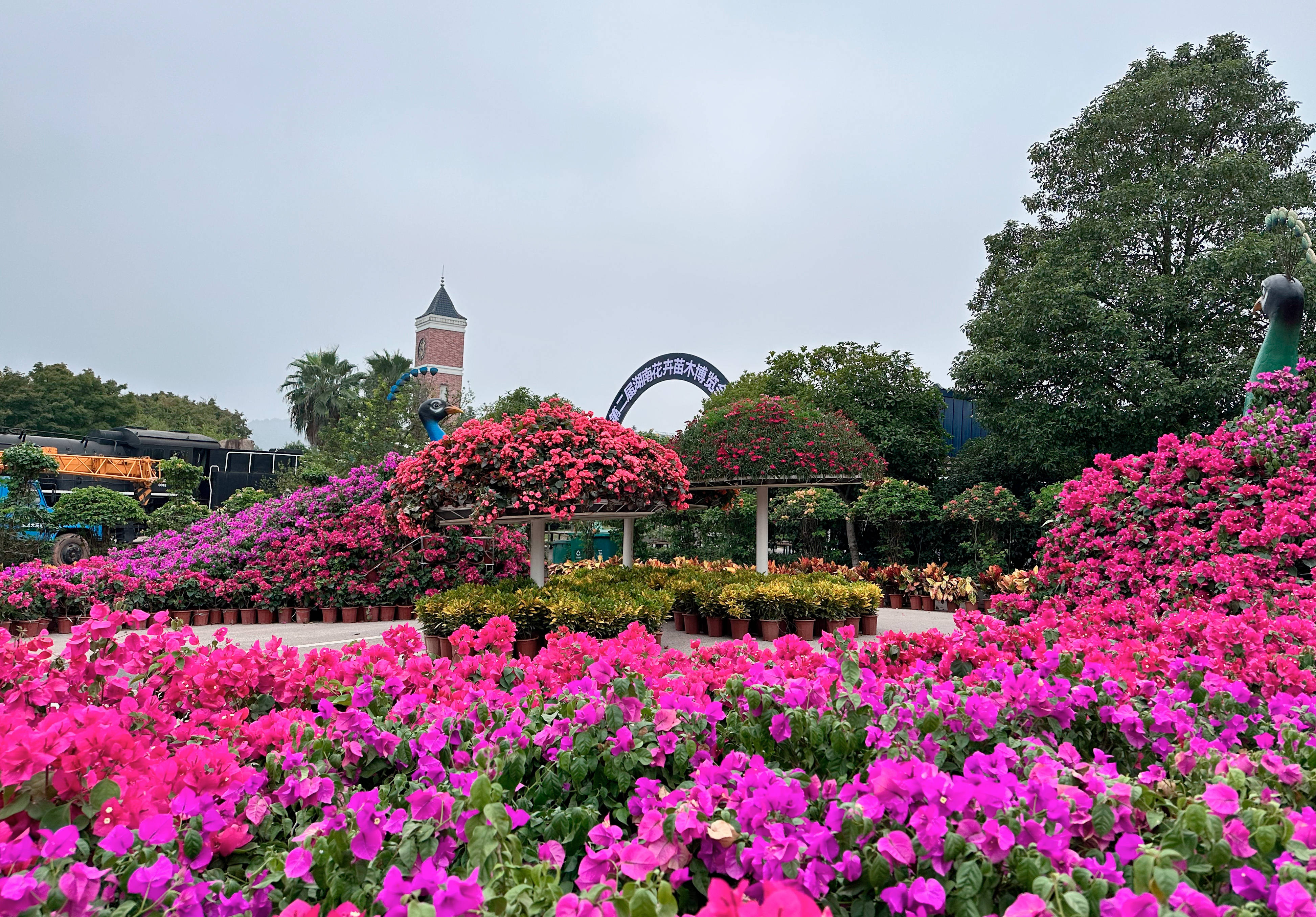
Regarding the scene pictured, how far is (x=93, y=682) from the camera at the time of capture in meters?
2.26

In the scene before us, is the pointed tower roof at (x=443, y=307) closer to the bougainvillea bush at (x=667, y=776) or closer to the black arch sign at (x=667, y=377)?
the black arch sign at (x=667, y=377)

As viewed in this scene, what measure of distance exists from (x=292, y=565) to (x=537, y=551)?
149 inches

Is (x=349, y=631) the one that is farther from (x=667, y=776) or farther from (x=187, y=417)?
(x=187, y=417)

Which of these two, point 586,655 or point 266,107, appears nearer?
point 586,655

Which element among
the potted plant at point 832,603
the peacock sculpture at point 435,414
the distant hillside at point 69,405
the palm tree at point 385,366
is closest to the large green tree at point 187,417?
the distant hillside at point 69,405

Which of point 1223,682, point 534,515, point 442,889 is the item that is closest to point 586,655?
point 442,889

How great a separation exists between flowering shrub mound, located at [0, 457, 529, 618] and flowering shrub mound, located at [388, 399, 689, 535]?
268cm

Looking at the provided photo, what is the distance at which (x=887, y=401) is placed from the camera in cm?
1374

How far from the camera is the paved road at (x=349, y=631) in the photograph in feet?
22.2

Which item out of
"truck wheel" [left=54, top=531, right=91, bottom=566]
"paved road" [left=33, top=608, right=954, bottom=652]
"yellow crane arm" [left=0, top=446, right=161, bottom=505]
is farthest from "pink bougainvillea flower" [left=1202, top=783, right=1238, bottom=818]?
"yellow crane arm" [left=0, top=446, right=161, bottom=505]

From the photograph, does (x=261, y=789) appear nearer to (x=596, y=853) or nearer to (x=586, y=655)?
(x=596, y=853)

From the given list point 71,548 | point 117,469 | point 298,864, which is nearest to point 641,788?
point 298,864

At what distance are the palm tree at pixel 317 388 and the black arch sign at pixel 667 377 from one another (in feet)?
58.2

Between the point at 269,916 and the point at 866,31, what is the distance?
710 centimetres
